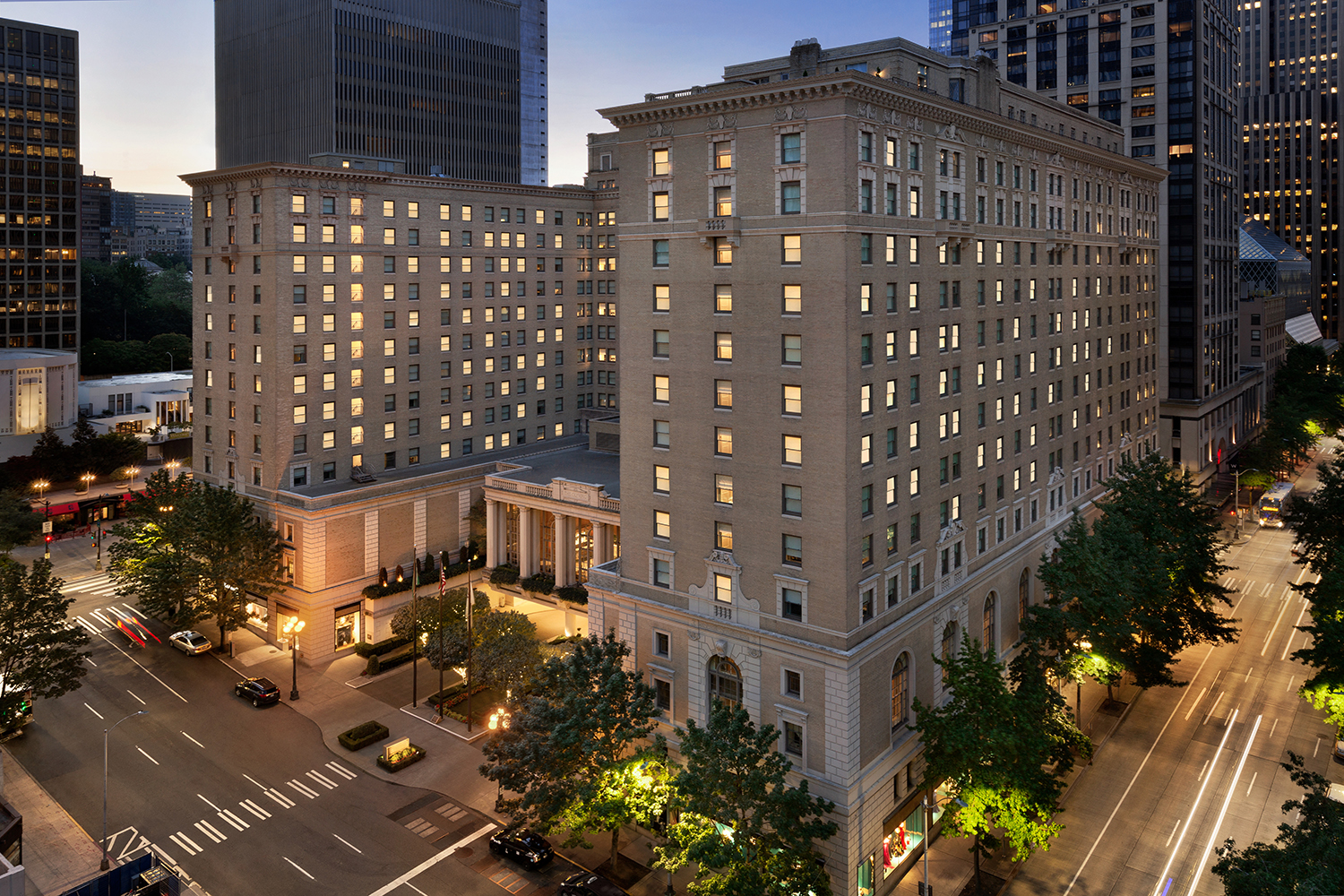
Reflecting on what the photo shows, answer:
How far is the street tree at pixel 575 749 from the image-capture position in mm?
42312

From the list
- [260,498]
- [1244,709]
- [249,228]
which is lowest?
[1244,709]

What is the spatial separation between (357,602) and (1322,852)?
210 feet

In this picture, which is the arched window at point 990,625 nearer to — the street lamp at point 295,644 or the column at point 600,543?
the column at point 600,543

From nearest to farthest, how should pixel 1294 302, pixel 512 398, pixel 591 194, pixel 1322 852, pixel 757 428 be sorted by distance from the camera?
pixel 1322 852 → pixel 757 428 → pixel 512 398 → pixel 591 194 → pixel 1294 302

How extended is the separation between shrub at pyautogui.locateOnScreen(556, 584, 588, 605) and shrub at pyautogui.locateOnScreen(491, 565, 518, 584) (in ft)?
19.2

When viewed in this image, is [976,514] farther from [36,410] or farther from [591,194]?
[36,410]

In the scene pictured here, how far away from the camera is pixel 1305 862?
2952 centimetres

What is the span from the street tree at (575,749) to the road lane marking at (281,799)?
47.7 ft

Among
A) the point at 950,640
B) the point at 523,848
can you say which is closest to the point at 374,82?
the point at 950,640

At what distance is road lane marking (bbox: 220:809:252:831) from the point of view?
159 ft

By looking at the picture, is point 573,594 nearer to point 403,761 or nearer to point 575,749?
point 403,761

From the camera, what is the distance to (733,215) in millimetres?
45812

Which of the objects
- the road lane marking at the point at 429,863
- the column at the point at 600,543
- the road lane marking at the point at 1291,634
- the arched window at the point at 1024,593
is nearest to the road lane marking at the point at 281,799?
the road lane marking at the point at 429,863

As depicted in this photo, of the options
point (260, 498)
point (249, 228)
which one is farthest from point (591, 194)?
point (260, 498)
